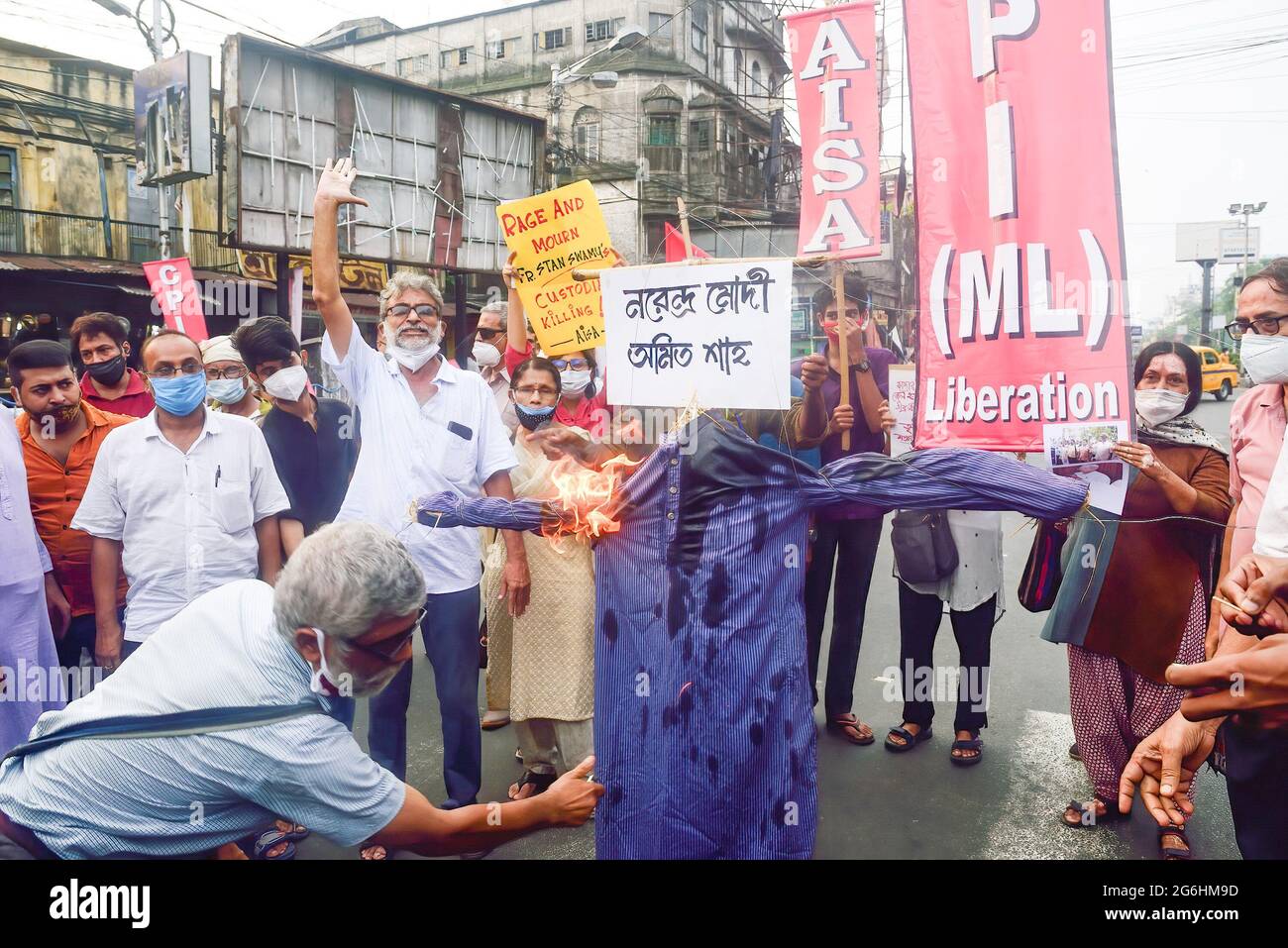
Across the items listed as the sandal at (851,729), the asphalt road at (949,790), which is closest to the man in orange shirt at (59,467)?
the asphalt road at (949,790)

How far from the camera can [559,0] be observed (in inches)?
1270

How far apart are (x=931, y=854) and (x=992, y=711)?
64.9 inches

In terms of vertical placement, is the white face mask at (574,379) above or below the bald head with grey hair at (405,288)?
below

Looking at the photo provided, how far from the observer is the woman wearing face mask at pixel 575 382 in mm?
4816

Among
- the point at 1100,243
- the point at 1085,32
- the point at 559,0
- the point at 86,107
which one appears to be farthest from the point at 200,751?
the point at 559,0

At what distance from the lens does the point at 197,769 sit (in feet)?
6.08

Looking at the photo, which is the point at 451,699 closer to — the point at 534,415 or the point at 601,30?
the point at 534,415

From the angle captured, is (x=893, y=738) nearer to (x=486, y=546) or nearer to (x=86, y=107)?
(x=486, y=546)

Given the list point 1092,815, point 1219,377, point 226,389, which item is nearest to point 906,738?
point 1092,815

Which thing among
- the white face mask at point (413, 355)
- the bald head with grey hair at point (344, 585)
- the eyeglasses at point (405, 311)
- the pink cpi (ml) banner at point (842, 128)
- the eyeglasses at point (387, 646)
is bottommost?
the eyeglasses at point (387, 646)

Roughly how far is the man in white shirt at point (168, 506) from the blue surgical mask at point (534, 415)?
3.82 feet

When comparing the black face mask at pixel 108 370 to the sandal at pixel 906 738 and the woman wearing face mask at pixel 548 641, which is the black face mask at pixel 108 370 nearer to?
the woman wearing face mask at pixel 548 641

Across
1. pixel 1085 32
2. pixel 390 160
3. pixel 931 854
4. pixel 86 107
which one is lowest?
pixel 931 854

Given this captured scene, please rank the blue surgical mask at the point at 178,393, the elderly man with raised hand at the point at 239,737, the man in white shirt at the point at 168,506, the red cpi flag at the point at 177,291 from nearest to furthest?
the elderly man with raised hand at the point at 239,737
the man in white shirt at the point at 168,506
the blue surgical mask at the point at 178,393
the red cpi flag at the point at 177,291
